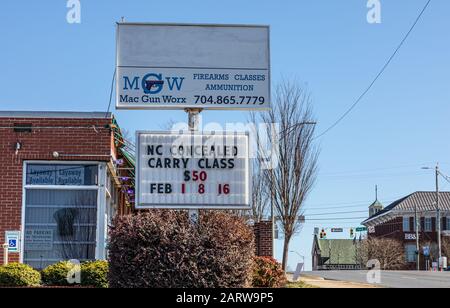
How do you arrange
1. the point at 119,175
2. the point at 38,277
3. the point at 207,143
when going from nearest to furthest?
the point at 207,143 → the point at 38,277 → the point at 119,175

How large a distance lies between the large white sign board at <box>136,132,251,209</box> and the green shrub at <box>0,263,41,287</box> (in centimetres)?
496

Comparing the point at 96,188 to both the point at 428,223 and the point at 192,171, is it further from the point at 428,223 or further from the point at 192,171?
the point at 428,223

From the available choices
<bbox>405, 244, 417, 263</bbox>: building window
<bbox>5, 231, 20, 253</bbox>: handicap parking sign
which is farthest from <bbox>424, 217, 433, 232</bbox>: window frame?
<bbox>5, 231, 20, 253</bbox>: handicap parking sign

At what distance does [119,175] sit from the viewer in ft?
76.2

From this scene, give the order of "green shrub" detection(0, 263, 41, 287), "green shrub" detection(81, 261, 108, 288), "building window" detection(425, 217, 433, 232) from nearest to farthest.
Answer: "green shrub" detection(0, 263, 41, 287)
"green shrub" detection(81, 261, 108, 288)
"building window" detection(425, 217, 433, 232)

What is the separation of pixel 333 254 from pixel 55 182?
87691mm

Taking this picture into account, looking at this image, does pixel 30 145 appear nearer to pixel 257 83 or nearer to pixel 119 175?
pixel 119 175

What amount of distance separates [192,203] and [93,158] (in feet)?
21.0

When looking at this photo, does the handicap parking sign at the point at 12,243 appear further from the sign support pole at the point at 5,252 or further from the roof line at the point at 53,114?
the roof line at the point at 53,114

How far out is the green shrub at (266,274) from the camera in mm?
17734

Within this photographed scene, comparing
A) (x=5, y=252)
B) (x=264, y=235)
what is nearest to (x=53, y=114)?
(x=5, y=252)

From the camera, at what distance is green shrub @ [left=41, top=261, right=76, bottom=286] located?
17859mm

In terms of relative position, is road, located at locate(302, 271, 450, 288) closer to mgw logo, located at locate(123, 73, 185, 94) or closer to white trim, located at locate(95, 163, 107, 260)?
white trim, located at locate(95, 163, 107, 260)
